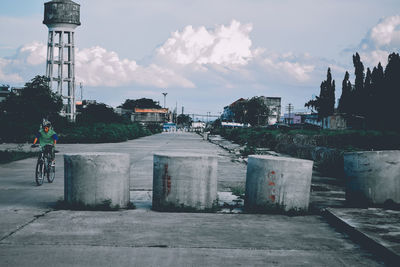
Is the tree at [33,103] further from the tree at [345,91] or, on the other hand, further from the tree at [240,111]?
the tree at [240,111]

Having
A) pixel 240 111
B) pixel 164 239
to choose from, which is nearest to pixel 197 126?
pixel 240 111

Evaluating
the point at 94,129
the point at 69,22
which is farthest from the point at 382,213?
the point at 69,22

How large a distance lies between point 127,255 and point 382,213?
14.4 feet

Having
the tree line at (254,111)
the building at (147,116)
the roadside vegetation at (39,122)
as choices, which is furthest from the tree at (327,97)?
the building at (147,116)

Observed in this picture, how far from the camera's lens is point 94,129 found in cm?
3900

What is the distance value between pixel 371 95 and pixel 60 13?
59.3 metres

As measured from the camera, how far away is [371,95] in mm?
43656

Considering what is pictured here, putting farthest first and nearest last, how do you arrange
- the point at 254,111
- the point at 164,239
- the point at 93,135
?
the point at 254,111 < the point at 93,135 < the point at 164,239

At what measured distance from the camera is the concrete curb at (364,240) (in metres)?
5.01

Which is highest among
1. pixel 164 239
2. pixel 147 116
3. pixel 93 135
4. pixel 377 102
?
pixel 377 102

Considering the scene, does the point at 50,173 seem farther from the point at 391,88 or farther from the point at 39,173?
the point at 391,88

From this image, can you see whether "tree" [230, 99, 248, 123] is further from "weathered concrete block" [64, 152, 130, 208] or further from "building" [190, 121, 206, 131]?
"weathered concrete block" [64, 152, 130, 208]

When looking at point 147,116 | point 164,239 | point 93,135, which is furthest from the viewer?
point 147,116

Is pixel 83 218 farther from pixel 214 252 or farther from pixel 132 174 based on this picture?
pixel 132 174
